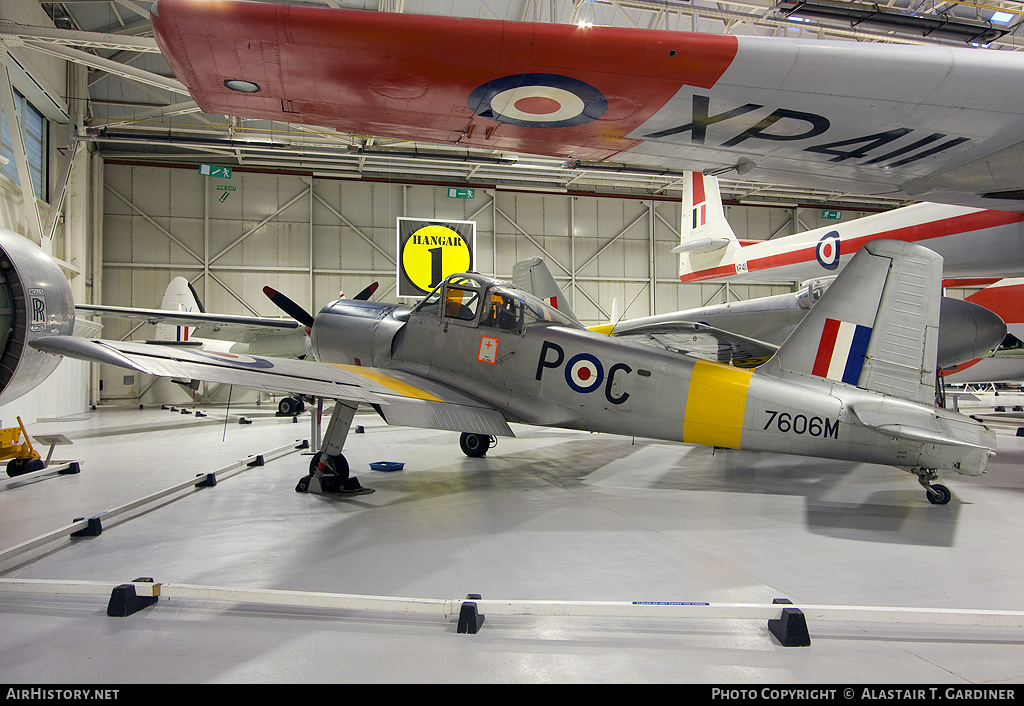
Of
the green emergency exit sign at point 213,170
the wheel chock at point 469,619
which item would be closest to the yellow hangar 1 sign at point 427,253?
the green emergency exit sign at point 213,170

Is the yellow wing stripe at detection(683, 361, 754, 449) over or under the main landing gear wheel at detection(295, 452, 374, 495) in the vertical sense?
over

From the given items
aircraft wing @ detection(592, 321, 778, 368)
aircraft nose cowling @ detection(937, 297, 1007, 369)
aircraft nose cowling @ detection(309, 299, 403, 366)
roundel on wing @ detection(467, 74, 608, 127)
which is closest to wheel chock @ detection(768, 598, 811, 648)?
roundel on wing @ detection(467, 74, 608, 127)

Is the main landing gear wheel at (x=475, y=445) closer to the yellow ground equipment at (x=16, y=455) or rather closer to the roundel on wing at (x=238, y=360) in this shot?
the roundel on wing at (x=238, y=360)

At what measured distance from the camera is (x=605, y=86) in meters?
4.48

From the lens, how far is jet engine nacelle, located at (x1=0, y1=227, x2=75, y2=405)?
4.74 metres

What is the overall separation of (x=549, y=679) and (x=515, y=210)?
24.1 metres

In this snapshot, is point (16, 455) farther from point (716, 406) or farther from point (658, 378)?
point (716, 406)

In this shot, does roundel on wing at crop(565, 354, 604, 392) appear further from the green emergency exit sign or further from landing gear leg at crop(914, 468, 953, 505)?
the green emergency exit sign

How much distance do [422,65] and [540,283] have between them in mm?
8290

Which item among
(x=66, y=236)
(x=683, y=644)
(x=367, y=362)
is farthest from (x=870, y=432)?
(x=66, y=236)

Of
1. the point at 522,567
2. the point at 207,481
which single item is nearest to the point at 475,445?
the point at 207,481

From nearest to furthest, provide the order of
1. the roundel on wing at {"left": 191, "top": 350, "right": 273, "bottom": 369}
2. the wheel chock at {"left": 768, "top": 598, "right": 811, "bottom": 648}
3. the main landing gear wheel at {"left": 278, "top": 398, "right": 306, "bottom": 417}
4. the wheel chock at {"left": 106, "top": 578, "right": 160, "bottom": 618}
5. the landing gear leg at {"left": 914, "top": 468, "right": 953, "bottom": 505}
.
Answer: the wheel chock at {"left": 768, "top": 598, "right": 811, "bottom": 648}, the wheel chock at {"left": 106, "top": 578, "right": 160, "bottom": 618}, the roundel on wing at {"left": 191, "top": 350, "right": 273, "bottom": 369}, the landing gear leg at {"left": 914, "top": 468, "right": 953, "bottom": 505}, the main landing gear wheel at {"left": 278, "top": 398, "right": 306, "bottom": 417}

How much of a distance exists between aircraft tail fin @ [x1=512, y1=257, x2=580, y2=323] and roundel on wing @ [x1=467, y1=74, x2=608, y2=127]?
23.1 ft

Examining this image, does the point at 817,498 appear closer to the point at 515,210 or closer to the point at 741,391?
the point at 741,391
